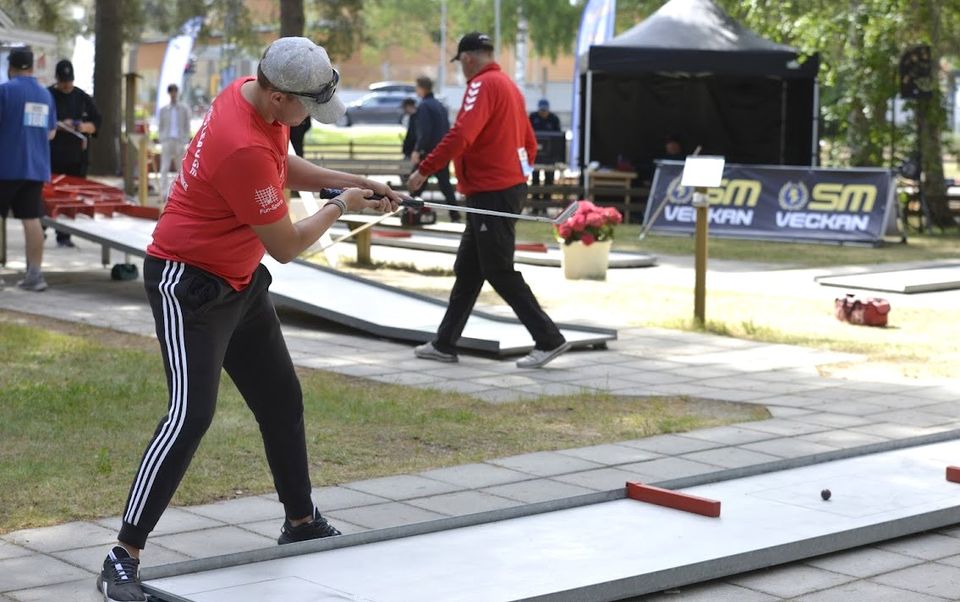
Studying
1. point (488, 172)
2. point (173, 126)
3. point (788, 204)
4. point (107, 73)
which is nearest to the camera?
point (488, 172)

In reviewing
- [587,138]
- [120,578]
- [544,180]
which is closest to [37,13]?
[544,180]

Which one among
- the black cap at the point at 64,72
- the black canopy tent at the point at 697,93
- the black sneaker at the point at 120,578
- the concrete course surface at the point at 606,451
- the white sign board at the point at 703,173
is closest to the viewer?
the black sneaker at the point at 120,578

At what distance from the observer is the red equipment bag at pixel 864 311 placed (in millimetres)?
10734

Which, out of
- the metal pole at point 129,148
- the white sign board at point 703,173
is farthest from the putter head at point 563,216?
the metal pole at point 129,148

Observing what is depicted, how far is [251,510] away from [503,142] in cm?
354

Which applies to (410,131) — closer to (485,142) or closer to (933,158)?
(933,158)

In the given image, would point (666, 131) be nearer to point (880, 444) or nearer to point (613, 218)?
point (613, 218)

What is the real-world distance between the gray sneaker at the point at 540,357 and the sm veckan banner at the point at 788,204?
8759 millimetres

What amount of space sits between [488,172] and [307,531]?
391cm

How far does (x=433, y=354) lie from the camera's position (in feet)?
28.9

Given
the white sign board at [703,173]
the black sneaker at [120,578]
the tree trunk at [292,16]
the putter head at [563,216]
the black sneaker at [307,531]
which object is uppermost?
the tree trunk at [292,16]

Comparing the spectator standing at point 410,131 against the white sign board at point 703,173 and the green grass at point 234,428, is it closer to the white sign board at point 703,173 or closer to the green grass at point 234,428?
the white sign board at point 703,173

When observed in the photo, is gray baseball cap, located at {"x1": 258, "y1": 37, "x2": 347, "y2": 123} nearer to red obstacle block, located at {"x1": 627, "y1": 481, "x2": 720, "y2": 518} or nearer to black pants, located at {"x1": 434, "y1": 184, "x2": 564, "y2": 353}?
red obstacle block, located at {"x1": 627, "y1": 481, "x2": 720, "y2": 518}

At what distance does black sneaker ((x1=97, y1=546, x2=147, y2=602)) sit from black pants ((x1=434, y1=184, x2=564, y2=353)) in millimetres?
4377
